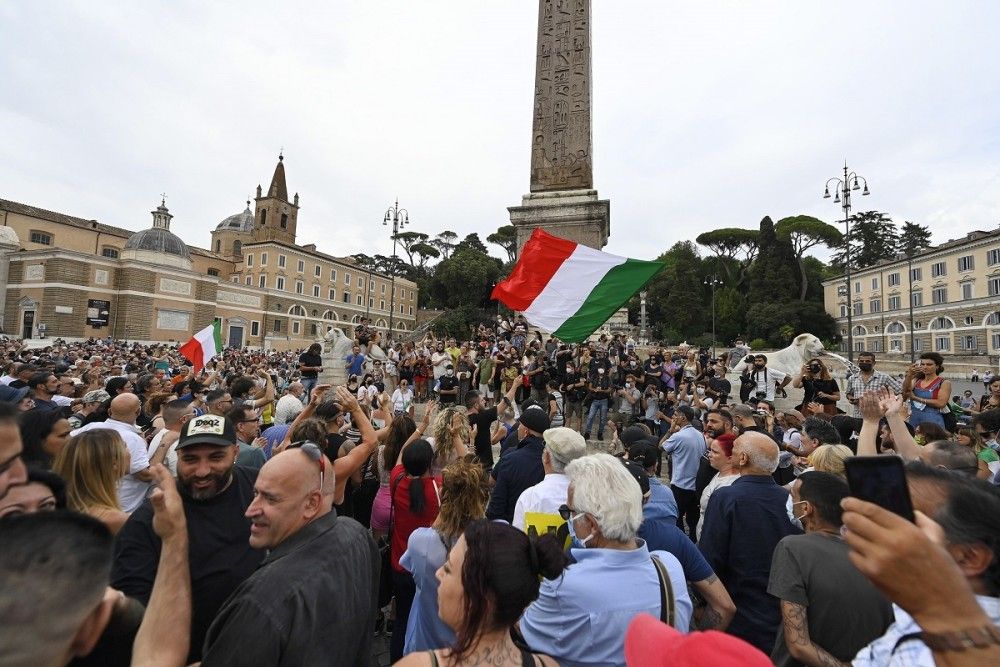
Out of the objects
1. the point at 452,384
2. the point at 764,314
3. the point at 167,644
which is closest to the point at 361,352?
the point at 452,384

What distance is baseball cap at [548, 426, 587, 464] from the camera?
10.1 feet

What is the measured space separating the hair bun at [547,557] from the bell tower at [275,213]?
238 ft

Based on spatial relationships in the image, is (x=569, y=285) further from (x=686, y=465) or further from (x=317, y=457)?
(x=317, y=457)

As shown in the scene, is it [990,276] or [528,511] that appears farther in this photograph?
[990,276]

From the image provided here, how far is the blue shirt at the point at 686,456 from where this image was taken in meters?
4.91

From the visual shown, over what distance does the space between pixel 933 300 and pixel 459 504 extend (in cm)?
6546

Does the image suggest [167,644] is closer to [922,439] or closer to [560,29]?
[922,439]

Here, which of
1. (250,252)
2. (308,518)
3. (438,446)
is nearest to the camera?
(308,518)

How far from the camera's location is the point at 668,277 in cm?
5031

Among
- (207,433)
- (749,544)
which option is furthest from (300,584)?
(749,544)

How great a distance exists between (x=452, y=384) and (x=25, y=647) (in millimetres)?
9770

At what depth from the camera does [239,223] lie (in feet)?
243

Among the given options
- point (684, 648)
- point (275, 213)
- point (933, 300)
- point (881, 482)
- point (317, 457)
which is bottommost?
point (684, 648)

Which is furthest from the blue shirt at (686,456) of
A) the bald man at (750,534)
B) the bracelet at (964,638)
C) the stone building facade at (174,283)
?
the stone building facade at (174,283)
